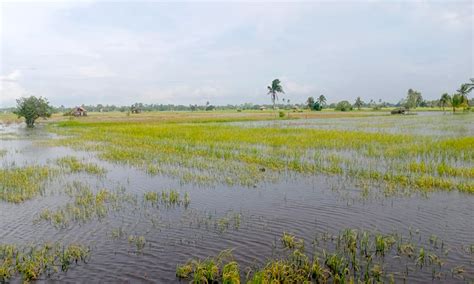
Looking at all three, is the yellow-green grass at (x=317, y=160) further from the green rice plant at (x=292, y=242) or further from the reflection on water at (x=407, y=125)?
the reflection on water at (x=407, y=125)

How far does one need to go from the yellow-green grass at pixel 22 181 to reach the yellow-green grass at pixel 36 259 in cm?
397

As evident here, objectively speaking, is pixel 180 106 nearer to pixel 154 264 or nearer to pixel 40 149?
pixel 40 149

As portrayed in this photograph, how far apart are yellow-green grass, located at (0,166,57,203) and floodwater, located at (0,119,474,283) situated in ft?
1.83

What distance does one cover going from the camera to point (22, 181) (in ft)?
38.4

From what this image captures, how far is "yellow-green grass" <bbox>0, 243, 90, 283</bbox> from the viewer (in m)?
5.23

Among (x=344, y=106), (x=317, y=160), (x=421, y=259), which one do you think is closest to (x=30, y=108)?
(x=317, y=160)

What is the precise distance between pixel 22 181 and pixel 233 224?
8633 millimetres

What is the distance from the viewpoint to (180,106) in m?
183

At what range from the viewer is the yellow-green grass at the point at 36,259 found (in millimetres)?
5234

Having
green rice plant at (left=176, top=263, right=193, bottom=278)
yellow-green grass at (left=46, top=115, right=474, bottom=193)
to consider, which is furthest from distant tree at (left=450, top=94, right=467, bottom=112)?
green rice plant at (left=176, top=263, right=193, bottom=278)

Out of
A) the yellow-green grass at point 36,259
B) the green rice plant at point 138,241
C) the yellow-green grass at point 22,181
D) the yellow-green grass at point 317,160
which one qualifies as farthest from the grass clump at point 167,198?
the yellow-green grass at point 22,181

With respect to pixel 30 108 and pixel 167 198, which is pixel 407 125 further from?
pixel 30 108

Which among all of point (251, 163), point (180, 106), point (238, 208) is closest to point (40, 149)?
point (251, 163)

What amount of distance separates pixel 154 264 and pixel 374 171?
29.3 feet
